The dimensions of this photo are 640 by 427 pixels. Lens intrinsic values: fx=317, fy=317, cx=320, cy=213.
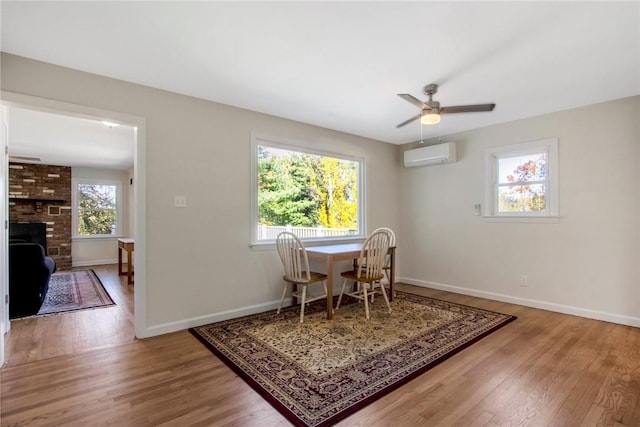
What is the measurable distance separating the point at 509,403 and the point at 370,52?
2.45 m

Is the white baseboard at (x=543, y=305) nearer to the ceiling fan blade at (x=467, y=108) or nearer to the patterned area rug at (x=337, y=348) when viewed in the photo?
the patterned area rug at (x=337, y=348)

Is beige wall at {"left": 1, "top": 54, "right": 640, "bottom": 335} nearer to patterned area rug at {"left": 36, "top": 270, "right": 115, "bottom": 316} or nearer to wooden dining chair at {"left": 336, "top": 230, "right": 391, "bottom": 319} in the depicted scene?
wooden dining chair at {"left": 336, "top": 230, "right": 391, "bottom": 319}

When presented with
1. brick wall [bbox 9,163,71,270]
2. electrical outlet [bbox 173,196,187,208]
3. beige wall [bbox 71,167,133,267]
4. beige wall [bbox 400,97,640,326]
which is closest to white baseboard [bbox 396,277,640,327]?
beige wall [bbox 400,97,640,326]

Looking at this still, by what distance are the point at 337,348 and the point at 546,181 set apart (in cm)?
315

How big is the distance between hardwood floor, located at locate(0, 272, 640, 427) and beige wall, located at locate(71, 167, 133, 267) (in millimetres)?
4807

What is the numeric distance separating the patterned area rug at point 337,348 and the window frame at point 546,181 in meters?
1.26

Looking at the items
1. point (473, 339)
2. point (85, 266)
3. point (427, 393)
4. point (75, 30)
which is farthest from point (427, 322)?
point (85, 266)

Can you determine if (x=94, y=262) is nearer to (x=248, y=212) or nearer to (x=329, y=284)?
(x=248, y=212)

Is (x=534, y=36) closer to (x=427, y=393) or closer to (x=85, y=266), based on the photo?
(x=427, y=393)

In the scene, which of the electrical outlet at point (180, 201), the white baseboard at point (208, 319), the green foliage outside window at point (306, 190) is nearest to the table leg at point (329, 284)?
the white baseboard at point (208, 319)

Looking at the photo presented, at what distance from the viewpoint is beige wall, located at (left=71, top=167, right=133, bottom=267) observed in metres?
7.10

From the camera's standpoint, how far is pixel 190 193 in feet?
10.2

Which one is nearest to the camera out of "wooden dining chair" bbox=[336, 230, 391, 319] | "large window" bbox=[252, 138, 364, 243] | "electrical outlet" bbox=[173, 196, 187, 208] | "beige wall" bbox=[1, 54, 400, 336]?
"beige wall" bbox=[1, 54, 400, 336]

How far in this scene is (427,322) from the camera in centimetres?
319
